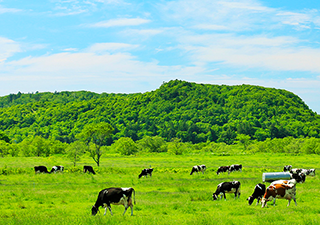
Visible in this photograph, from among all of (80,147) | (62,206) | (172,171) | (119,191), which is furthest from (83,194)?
(80,147)

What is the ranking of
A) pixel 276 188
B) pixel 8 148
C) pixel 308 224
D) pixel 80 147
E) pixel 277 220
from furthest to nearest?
pixel 8 148
pixel 80 147
pixel 276 188
pixel 277 220
pixel 308 224

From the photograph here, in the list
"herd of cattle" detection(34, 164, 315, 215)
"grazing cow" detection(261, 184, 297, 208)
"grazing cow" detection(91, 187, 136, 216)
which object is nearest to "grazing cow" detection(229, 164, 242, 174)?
"herd of cattle" detection(34, 164, 315, 215)

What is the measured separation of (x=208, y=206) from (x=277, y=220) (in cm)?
513

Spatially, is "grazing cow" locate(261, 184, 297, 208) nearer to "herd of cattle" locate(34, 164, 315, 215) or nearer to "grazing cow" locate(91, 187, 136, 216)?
"herd of cattle" locate(34, 164, 315, 215)

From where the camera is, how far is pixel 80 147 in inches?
2216

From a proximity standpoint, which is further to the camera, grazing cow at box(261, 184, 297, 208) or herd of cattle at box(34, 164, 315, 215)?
grazing cow at box(261, 184, 297, 208)

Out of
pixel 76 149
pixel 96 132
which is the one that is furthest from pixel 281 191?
pixel 76 149

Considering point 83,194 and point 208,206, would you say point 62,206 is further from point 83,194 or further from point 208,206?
point 208,206

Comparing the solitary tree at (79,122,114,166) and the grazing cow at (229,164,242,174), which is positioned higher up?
the solitary tree at (79,122,114,166)

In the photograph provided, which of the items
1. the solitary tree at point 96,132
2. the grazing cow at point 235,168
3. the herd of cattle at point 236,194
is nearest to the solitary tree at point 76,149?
the solitary tree at point 96,132

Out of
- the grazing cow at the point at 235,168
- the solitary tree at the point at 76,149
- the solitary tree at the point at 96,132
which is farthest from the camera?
the solitary tree at the point at 96,132

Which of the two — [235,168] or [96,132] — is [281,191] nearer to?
[235,168]

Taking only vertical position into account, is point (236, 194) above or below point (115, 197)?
below

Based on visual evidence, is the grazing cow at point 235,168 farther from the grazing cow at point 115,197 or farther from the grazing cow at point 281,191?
the grazing cow at point 115,197
